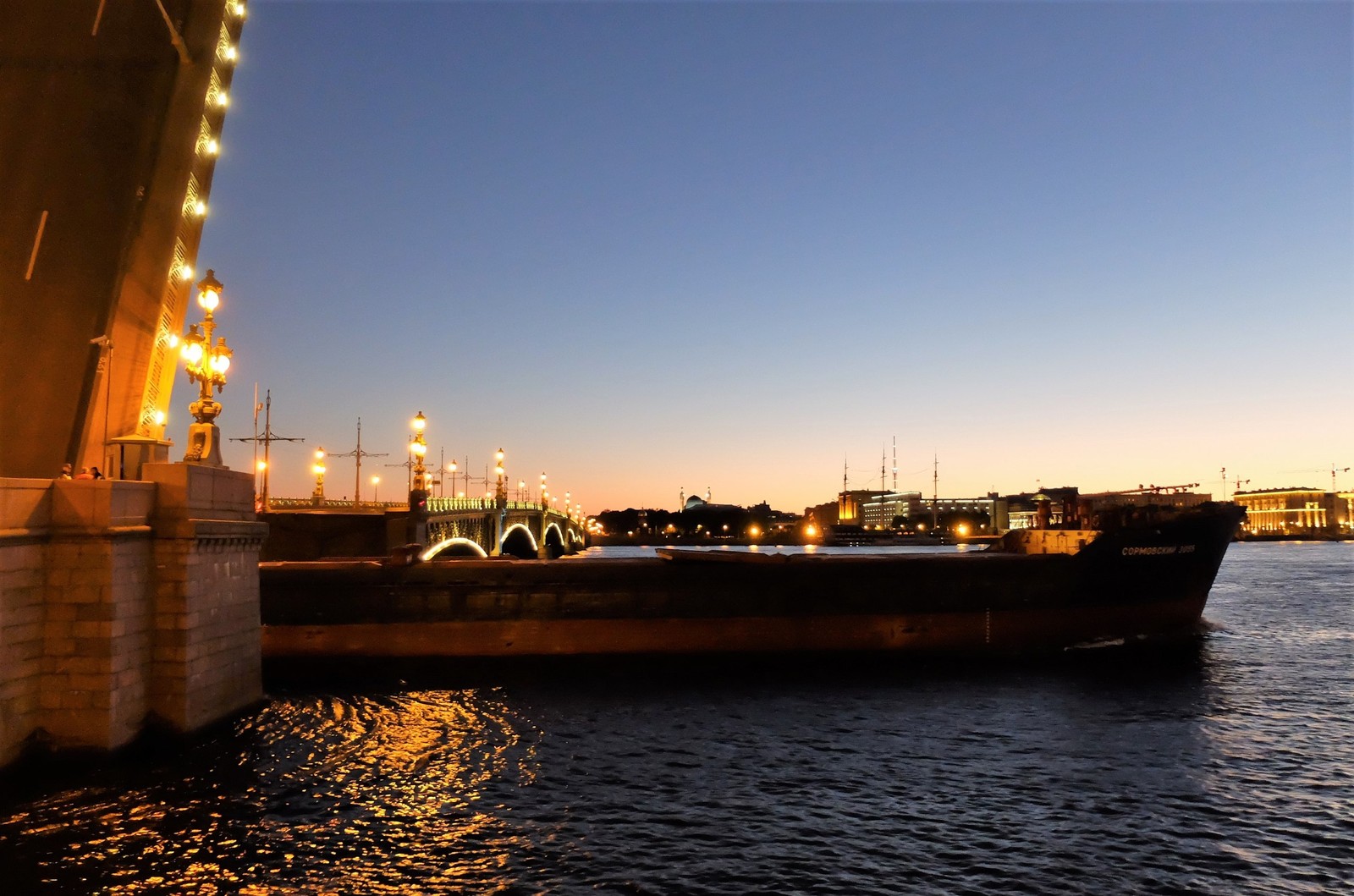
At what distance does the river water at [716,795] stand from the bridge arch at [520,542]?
1735 inches

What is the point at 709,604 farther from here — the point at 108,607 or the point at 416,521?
the point at 108,607

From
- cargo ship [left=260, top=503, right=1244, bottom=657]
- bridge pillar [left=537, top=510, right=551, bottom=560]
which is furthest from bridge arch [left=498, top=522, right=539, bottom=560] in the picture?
cargo ship [left=260, top=503, right=1244, bottom=657]

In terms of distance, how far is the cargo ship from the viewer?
31.7 m

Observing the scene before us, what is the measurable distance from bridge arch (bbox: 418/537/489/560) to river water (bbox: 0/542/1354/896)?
10898 mm

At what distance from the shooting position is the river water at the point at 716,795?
42.6ft

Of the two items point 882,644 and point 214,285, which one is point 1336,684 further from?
point 214,285

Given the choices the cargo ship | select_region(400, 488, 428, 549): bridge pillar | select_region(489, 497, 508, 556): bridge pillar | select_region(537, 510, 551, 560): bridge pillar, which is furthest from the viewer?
select_region(537, 510, 551, 560): bridge pillar

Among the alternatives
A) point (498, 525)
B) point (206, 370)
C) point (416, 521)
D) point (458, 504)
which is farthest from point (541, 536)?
point (206, 370)

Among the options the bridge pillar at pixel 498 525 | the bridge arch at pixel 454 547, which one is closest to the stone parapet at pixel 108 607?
the bridge arch at pixel 454 547

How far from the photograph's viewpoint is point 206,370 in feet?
70.4

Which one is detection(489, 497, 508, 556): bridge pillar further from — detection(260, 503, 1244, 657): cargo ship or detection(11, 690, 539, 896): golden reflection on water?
detection(11, 690, 539, 896): golden reflection on water

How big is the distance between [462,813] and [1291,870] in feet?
45.8

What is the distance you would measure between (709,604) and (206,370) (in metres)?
19.5

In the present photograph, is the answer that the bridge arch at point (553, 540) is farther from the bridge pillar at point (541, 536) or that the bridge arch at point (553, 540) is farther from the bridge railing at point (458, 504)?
the bridge railing at point (458, 504)
